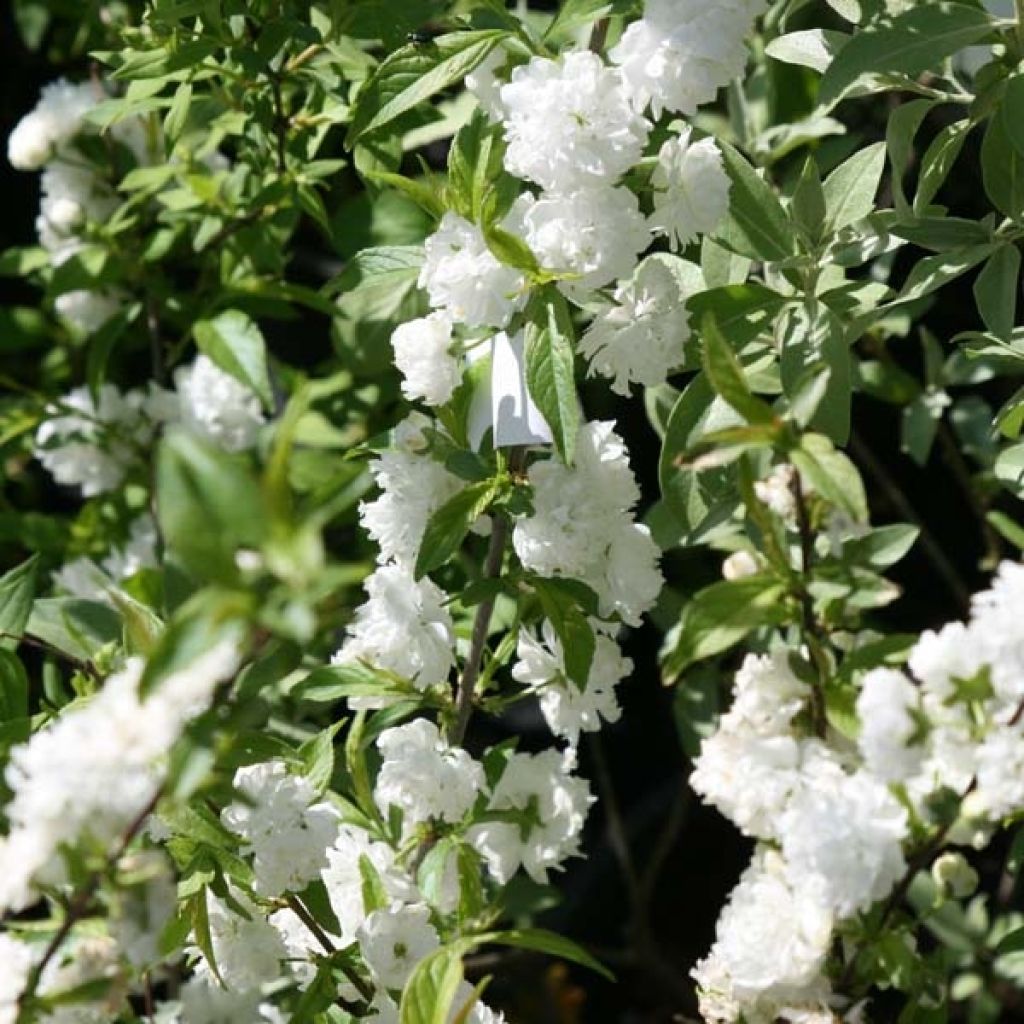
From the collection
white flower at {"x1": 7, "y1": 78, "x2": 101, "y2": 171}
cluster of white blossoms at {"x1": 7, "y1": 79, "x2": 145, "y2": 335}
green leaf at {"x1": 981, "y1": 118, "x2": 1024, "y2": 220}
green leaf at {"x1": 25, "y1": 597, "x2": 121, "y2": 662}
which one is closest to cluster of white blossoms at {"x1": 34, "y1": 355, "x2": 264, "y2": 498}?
cluster of white blossoms at {"x1": 7, "y1": 79, "x2": 145, "y2": 335}

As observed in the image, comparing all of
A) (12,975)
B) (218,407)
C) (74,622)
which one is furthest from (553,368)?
(218,407)

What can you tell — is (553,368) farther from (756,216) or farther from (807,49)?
(807,49)

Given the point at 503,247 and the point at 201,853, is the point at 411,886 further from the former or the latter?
the point at 503,247

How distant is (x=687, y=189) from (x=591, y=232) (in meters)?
0.09

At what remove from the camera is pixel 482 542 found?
6.79 feet

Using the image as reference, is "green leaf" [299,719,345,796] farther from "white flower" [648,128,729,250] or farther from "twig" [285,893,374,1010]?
"white flower" [648,128,729,250]

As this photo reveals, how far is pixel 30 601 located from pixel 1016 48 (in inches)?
35.0

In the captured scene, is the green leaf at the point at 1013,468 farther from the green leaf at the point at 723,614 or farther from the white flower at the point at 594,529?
the green leaf at the point at 723,614

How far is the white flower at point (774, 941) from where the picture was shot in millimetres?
1042

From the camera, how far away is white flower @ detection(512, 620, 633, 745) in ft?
4.40

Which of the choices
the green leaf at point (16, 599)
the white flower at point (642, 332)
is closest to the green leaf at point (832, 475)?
the white flower at point (642, 332)

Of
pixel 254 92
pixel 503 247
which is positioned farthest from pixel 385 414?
pixel 503 247

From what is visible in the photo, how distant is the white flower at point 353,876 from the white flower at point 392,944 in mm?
47

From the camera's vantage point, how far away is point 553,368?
1.17 metres
